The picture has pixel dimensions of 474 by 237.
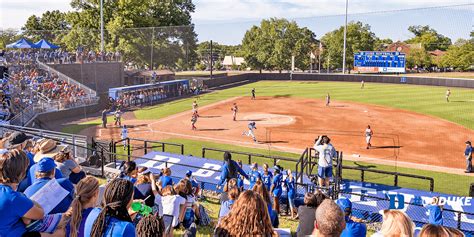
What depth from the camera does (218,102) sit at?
44094mm

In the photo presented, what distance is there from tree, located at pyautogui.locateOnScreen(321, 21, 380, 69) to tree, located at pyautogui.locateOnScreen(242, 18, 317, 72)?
13.5 ft

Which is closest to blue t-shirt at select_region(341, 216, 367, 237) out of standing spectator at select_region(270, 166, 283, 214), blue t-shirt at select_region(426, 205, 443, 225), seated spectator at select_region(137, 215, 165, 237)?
seated spectator at select_region(137, 215, 165, 237)

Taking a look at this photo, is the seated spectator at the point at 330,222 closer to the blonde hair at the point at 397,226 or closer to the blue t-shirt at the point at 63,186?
the blonde hair at the point at 397,226

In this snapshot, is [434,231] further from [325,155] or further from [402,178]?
[402,178]

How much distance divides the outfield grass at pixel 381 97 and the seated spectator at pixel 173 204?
27.8 m

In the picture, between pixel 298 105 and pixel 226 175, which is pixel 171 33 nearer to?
pixel 298 105

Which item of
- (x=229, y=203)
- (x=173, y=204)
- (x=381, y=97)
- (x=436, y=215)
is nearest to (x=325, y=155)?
(x=436, y=215)

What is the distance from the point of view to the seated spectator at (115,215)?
3.88 metres

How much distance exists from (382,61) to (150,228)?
133 ft

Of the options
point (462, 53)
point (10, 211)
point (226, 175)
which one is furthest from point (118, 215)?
point (462, 53)

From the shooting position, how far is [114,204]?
399 cm

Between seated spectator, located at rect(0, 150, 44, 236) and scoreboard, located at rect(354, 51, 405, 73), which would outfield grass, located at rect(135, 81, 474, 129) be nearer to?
scoreboard, located at rect(354, 51, 405, 73)

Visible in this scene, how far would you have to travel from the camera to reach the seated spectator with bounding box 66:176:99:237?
4.38 m

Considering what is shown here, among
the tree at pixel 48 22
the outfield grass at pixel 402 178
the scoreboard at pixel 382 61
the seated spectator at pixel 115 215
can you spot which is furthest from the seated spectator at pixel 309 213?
the tree at pixel 48 22
